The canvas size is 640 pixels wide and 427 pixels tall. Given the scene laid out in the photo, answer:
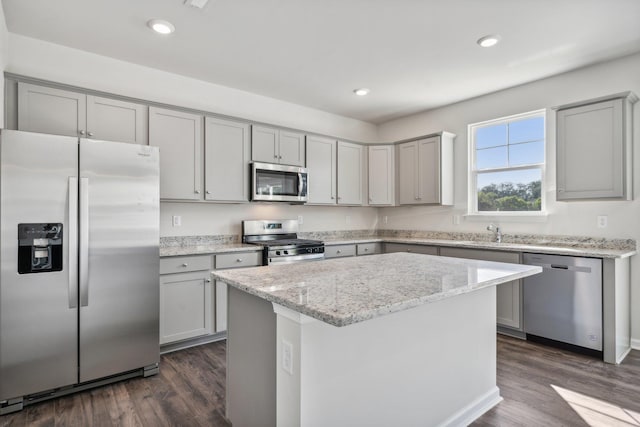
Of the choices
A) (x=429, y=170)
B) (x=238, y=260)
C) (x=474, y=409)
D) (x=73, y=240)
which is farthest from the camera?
(x=429, y=170)

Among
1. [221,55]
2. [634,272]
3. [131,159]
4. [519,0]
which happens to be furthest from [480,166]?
[131,159]

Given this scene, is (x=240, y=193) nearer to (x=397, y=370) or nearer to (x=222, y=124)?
(x=222, y=124)

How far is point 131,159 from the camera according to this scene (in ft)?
8.32

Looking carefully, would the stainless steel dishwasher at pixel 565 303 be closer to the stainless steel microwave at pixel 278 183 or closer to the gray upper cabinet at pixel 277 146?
the stainless steel microwave at pixel 278 183

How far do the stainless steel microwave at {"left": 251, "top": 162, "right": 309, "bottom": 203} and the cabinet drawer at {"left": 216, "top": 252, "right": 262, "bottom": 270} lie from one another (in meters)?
0.65

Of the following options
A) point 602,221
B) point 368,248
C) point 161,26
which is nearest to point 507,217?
point 602,221

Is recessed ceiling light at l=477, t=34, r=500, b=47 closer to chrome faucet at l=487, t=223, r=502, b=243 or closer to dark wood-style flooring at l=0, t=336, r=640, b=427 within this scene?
chrome faucet at l=487, t=223, r=502, b=243

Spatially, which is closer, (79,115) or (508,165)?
(79,115)

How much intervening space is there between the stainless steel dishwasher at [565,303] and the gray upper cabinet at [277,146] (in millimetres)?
2648

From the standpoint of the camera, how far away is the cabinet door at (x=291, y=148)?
4.05 meters

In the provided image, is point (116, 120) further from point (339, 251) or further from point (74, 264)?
point (339, 251)

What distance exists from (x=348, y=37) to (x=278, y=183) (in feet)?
5.62

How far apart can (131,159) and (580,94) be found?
162 inches

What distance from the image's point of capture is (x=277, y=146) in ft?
13.1
